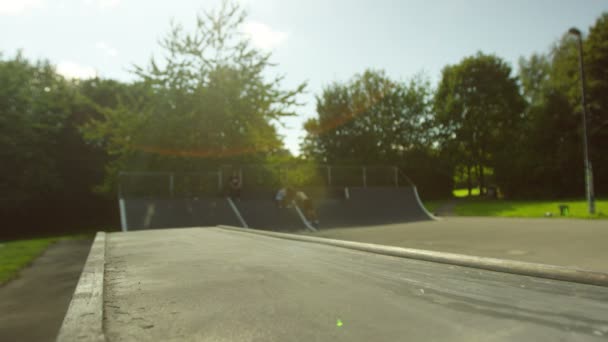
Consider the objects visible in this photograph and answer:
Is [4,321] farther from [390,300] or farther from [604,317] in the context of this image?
[604,317]

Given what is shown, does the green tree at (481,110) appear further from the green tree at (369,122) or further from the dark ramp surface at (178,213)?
the dark ramp surface at (178,213)

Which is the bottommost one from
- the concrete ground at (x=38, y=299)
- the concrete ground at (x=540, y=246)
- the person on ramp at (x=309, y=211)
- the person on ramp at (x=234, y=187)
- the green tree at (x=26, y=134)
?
the concrete ground at (x=38, y=299)

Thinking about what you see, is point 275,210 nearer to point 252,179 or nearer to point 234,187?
point 234,187

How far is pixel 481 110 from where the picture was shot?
32.6 meters

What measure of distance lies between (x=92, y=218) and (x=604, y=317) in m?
28.9

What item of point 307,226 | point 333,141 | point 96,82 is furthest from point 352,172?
point 96,82

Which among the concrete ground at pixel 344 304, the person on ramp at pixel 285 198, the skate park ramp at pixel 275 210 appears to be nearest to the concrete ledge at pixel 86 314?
the concrete ground at pixel 344 304

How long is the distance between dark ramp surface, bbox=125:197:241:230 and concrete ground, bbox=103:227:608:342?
10585 mm

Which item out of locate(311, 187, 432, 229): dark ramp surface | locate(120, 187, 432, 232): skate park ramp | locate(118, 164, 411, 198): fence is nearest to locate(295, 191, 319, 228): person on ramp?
locate(120, 187, 432, 232): skate park ramp

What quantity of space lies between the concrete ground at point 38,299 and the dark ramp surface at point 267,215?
711 centimetres

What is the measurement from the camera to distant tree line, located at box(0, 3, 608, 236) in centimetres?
1927

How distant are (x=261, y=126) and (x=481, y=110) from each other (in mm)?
21174

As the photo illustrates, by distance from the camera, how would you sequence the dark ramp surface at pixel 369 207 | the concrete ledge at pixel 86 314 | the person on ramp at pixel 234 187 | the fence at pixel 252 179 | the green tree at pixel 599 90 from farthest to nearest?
the green tree at pixel 599 90, the person on ramp at pixel 234 187, the dark ramp surface at pixel 369 207, the fence at pixel 252 179, the concrete ledge at pixel 86 314

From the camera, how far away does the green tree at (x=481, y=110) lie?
32406 mm
